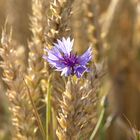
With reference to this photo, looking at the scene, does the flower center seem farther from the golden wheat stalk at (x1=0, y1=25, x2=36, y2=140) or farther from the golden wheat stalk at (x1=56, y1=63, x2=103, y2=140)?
the golden wheat stalk at (x1=0, y1=25, x2=36, y2=140)

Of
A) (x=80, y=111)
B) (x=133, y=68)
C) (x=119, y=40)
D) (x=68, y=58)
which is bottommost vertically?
(x=80, y=111)

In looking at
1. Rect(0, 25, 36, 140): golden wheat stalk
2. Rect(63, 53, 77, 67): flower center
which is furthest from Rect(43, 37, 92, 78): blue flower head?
Rect(0, 25, 36, 140): golden wheat stalk

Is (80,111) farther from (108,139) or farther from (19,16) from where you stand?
(19,16)

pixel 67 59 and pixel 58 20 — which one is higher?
pixel 58 20

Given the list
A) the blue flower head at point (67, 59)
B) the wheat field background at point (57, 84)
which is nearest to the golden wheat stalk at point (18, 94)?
the wheat field background at point (57, 84)

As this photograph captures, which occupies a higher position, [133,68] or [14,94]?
[133,68]

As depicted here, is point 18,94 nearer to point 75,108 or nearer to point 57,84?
point 57,84

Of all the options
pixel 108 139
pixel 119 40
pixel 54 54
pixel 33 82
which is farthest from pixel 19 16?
pixel 54 54

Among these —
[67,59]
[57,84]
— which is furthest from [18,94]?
[67,59]
